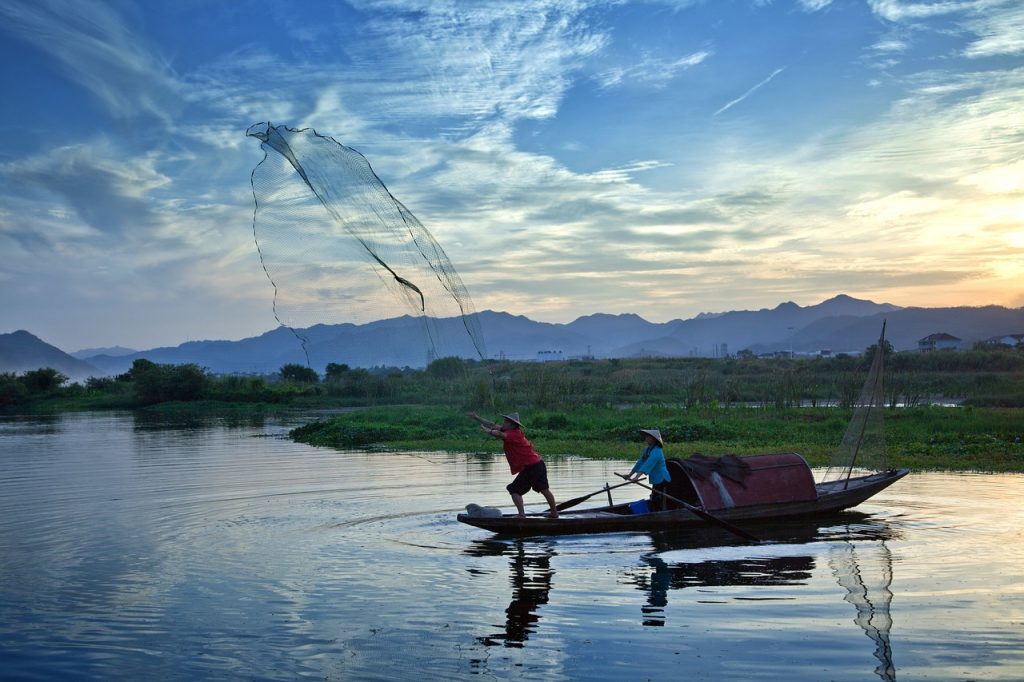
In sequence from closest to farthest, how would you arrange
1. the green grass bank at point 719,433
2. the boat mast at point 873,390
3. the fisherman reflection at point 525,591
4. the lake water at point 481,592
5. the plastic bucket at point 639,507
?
the lake water at point 481,592 → the fisherman reflection at point 525,591 → the plastic bucket at point 639,507 → the boat mast at point 873,390 → the green grass bank at point 719,433

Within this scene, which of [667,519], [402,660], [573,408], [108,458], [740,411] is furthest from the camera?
[573,408]

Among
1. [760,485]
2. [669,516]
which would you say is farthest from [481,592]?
[760,485]

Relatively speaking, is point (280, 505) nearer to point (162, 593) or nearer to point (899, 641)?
point (162, 593)

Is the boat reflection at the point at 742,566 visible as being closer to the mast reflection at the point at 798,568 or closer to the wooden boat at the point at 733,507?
the mast reflection at the point at 798,568

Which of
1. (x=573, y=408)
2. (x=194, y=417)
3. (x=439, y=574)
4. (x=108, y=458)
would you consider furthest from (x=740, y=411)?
(x=194, y=417)

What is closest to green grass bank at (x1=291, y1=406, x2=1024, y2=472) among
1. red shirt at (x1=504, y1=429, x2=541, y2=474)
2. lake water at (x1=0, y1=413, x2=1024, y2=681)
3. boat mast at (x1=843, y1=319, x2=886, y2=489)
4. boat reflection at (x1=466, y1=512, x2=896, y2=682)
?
red shirt at (x1=504, y1=429, x2=541, y2=474)

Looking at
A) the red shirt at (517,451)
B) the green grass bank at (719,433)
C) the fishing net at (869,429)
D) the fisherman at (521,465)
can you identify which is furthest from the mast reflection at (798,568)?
the green grass bank at (719,433)

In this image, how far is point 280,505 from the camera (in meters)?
16.7

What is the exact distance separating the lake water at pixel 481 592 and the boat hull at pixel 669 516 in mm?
317

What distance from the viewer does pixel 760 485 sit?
46.9ft

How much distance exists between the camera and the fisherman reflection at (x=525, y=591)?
8.63 m

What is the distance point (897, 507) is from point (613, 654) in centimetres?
919

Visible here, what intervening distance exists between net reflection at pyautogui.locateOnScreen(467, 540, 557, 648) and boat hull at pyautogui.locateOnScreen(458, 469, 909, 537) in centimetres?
32

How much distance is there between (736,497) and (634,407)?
2395cm
